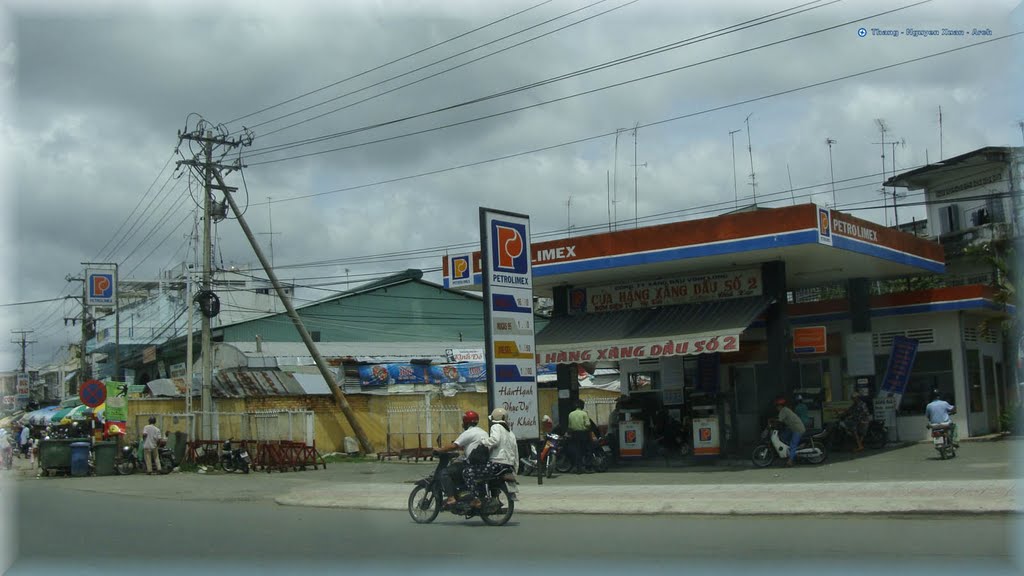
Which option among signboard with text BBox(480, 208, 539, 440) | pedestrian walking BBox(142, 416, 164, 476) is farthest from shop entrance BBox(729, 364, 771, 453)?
pedestrian walking BBox(142, 416, 164, 476)

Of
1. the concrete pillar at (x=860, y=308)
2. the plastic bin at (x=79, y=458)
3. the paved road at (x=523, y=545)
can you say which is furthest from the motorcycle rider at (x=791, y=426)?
the plastic bin at (x=79, y=458)

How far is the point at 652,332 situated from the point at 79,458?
17140mm

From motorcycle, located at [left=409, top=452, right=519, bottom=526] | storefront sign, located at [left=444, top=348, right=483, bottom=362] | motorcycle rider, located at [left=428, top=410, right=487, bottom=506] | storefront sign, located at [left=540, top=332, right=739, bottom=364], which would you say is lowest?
motorcycle, located at [left=409, top=452, right=519, bottom=526]

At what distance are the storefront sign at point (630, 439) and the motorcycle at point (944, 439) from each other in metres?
7.24

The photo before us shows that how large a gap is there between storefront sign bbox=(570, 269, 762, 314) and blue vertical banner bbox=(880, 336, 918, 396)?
4762 millimetres

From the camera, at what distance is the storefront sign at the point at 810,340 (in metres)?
23.1

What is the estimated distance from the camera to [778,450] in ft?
66.1

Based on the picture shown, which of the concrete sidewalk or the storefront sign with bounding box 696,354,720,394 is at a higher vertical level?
the storefront sign with bounding box 696,354,720,394

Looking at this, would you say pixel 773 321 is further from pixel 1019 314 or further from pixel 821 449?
pixel 1019 314

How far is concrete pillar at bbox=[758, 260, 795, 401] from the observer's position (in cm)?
2153

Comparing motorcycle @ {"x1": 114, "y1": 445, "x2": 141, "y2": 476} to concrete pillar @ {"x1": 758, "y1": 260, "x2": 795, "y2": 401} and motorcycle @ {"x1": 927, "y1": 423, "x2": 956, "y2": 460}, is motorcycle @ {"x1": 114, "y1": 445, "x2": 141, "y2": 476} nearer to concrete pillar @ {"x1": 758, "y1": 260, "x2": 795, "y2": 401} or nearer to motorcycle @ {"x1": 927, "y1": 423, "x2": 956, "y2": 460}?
concrete pillar @ {"x1": 758, "y1": 260, "x2": 795, "y2": 401}

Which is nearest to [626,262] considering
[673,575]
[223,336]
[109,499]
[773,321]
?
[773,321]

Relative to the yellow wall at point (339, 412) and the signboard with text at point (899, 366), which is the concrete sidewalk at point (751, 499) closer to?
the signboard with text at point (899, 366)

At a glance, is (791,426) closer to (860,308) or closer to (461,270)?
(860,308)
